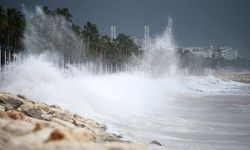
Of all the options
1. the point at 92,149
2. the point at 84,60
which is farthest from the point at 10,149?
the point at 84,60

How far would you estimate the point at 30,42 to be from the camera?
65000 mm

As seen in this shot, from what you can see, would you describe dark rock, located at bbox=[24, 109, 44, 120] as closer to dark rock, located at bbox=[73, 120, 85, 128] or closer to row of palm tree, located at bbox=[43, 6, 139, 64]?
dark rock, located at bbox=[73, 120, 85, 128]

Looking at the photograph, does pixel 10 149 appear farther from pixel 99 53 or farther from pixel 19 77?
pixel 99 53


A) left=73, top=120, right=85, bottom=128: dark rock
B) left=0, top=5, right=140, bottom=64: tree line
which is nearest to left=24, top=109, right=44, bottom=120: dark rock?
left=73, top=120, right=85, bottom=128: dark rock

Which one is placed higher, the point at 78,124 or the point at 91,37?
the point at 91,37

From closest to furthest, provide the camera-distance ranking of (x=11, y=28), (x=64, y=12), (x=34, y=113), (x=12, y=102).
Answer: (x=34, y=113) < (x=12, y=102) < (x=11, y=28) < (x=64, y=12)

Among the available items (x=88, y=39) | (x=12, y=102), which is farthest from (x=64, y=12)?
(x=12, y=102)

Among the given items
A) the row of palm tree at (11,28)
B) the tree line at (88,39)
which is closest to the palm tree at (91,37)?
the tree line at (88,39)

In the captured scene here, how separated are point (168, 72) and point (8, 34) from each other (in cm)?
9253

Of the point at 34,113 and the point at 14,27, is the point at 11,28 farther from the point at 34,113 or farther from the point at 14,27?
the point at 34,113

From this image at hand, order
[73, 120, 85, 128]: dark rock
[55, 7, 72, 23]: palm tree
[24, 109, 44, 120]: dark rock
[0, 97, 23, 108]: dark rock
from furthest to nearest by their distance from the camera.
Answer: [55, 7, 72, 23]: palm tree, [0, 97, 23, 108]: dark rock, [73, 120, 85, 128]: dark rock, [24, 109, 44, 120]: dark rock

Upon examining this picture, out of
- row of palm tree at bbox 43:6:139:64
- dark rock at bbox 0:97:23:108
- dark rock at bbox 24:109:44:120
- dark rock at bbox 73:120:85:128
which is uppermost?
row of palm tree at bbox 43:6:139:64

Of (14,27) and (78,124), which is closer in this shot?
(78,124)

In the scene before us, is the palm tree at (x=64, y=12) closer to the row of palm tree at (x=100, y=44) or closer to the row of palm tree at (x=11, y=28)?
the row of palm tree at (x=100, y=44)
